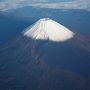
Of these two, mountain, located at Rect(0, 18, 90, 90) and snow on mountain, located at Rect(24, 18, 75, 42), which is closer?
mountain, located at Rect(0, 18, 90, 90)

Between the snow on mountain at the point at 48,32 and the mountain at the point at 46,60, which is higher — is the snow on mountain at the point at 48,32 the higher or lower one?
the higher one

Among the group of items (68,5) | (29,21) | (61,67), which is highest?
(61,67)

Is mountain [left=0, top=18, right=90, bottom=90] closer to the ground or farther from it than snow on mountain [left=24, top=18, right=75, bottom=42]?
closer to the ground

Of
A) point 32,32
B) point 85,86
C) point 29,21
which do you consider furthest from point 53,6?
point 85,86

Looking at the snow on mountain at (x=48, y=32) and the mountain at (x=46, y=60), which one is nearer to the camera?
the mountain at (x=46, y=60)

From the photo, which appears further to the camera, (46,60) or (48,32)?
(48,32)

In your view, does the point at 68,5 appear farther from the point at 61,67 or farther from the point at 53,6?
the point at 61,67

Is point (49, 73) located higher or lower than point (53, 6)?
higher

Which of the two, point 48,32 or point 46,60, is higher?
point 48,32
